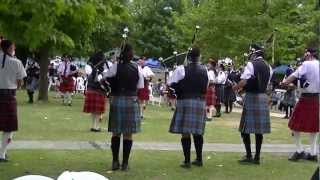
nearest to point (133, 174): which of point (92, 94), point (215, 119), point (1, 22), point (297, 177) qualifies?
point (297, 177)

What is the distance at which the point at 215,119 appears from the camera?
17.6 m

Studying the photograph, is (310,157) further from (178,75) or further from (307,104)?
(178,75)

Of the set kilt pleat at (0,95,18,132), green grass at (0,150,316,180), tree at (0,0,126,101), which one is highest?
tree at (0,0,126,101)

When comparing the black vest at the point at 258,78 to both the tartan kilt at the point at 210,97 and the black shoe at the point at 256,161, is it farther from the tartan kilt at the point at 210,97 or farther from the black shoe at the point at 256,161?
the tartan kilt at the point at 210,97

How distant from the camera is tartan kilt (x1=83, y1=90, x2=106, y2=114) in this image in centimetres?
1313

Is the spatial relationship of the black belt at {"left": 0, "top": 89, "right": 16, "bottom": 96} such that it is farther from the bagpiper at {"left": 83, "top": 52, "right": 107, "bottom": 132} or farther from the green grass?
the bagpiper at {"left": 83, "top": 52, "right": 107, "bottom": 132}

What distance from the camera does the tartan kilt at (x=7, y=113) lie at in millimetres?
9094

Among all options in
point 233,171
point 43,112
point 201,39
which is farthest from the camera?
point 201,39

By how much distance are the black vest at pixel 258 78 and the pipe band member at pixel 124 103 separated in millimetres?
1860

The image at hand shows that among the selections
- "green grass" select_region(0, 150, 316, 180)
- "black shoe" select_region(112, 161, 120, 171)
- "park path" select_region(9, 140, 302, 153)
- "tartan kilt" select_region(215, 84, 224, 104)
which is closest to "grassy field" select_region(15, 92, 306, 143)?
"park path" select_region(9, 140, 302, 153)

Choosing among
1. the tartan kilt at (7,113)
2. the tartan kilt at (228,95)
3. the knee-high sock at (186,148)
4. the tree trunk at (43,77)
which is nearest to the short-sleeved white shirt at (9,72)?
the tartan kilt at (7,113)

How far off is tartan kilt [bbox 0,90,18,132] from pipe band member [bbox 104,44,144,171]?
5.04ft

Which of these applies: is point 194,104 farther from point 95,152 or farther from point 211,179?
point 95,152

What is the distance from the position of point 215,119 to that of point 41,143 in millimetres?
7591
